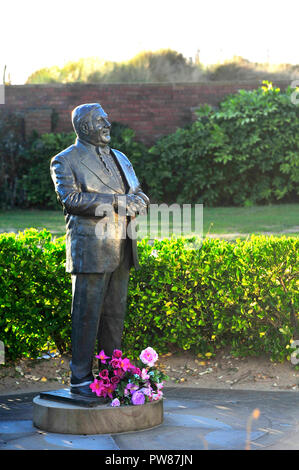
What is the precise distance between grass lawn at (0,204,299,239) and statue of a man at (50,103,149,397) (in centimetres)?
630

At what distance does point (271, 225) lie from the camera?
12023 millimetres

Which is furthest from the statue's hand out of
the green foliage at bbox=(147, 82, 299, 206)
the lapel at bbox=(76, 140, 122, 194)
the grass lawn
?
the green foliage at bbox=(147, 82, 299, 206)

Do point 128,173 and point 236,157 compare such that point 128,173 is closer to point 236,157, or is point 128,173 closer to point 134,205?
point 134,205

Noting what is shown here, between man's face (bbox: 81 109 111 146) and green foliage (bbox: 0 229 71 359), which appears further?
green foliage (bbox: 0 229 71 359)

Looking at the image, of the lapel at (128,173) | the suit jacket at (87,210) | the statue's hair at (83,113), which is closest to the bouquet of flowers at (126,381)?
the suit jacket at (87,210)

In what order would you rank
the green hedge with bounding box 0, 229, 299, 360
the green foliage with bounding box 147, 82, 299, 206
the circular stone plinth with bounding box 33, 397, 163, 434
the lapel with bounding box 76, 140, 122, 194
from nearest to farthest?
the circular stone plinth with bounding box 33, 397, 163, 434 < the lapel with bounding box 76, 140, 122, 194 < the green hedge with bounding box 0, 229, 299, 360 < the green foliage with bounding box 147, 82, 299, 206

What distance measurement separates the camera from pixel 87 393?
14.9ft

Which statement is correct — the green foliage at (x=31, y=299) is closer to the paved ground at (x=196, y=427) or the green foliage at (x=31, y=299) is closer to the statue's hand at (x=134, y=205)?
the paved ground at (x=196, y=427)

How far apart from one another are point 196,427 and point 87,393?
28.5 inches

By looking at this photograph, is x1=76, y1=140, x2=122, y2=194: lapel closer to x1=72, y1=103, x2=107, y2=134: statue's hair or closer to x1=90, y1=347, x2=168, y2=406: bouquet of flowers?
x1=72, y1=103, x2=107, y2=134: statue's hair

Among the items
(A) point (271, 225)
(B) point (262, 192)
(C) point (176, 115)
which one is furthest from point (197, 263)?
(C) point (176, 115)

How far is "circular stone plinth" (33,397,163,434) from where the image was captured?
442cm

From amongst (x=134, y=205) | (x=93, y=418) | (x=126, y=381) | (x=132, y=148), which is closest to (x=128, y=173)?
(x=134, y=205)

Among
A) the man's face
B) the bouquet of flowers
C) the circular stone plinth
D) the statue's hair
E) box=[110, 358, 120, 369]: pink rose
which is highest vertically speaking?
the statue's hair
